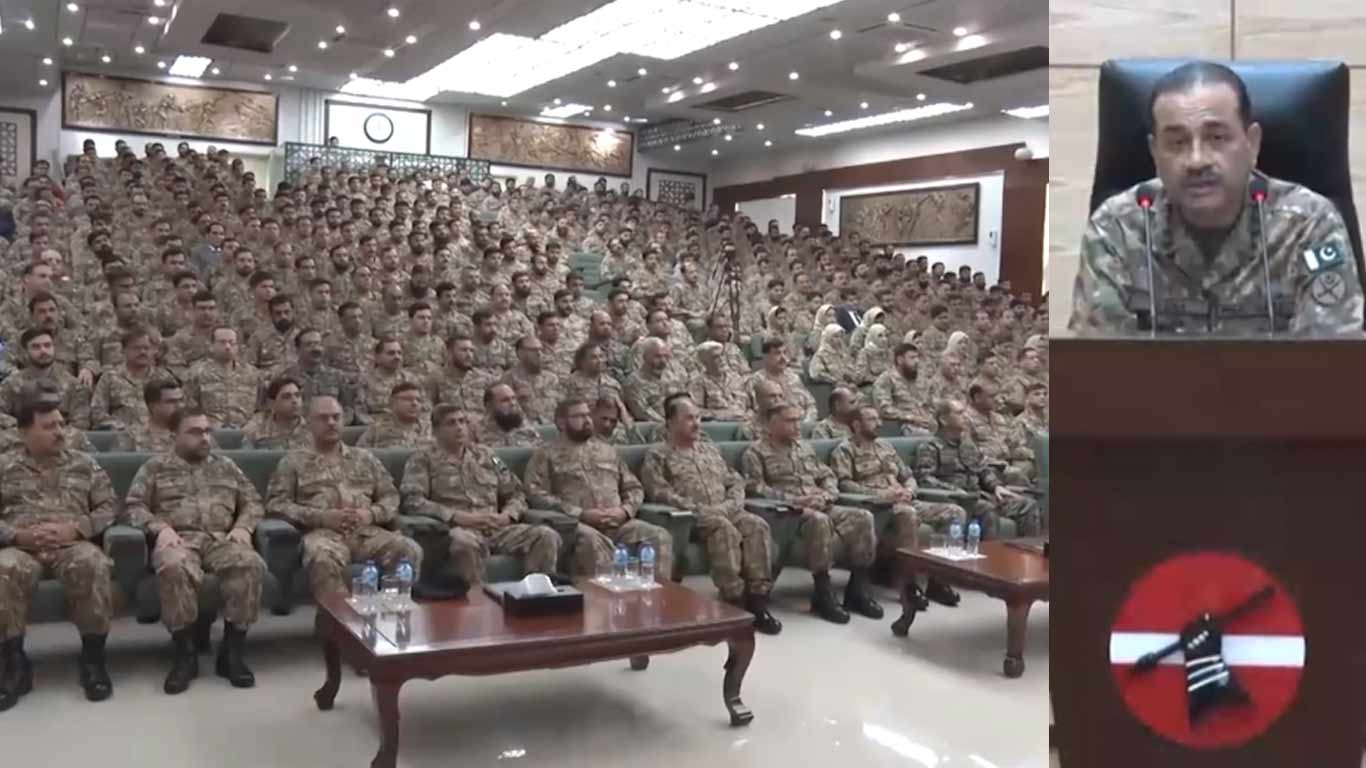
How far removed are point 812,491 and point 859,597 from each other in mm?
439

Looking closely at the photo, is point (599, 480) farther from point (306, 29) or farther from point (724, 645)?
point (306, 29)

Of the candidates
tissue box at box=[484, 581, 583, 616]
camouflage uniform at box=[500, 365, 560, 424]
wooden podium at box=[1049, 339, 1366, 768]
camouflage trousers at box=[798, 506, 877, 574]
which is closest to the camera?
wooden podium at box=[1049, 339, 1366, 768]

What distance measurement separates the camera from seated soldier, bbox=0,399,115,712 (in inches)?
119

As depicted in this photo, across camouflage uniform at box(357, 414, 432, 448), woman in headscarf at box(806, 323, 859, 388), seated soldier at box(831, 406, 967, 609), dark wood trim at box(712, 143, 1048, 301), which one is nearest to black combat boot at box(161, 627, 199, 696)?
camouflage uniform at box(357, 414, 432, 448)

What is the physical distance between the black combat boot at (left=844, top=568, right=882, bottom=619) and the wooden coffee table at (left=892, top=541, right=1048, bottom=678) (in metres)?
0.22

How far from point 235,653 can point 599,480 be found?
4.68ft

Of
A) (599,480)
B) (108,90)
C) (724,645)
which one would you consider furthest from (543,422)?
(108,90)

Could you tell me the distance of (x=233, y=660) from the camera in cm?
323

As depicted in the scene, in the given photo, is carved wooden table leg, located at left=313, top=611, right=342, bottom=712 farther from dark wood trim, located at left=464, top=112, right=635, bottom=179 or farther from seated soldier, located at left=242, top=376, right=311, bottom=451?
dark wood trim, located at left=464, top=112, right=635, bottom=179

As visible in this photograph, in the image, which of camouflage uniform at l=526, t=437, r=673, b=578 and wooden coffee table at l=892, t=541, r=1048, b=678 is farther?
camouflage uniform at l=526, t=437, r=673, b=578

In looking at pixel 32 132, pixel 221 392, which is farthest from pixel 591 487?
pixel 32 132

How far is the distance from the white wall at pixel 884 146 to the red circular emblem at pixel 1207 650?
10.8m

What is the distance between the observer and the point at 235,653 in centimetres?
325

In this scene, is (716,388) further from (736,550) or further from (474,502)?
(474,502)
